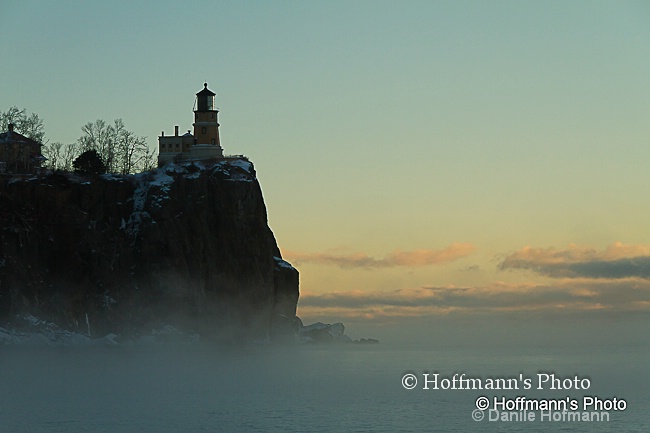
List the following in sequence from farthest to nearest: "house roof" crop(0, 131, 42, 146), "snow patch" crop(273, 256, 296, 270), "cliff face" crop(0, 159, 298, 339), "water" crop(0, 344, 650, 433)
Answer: "snow patch" crop(273, 256, 296, 270), "house roof" crop(0, 131, 42, 146), "cliff face" crop(0, 159, 298, 339), "water" crop(0, 344, 650, 433)

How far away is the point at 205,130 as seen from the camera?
548 feet

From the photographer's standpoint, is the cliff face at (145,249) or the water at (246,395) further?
the cliff face at (145,249)

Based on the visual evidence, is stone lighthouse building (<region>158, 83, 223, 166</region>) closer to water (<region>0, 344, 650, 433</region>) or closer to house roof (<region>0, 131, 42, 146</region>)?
house roof (<region>0, 131, 42, 146</region>)

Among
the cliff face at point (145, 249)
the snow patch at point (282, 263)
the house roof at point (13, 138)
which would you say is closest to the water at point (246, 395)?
the cliff face at point (145, 249)

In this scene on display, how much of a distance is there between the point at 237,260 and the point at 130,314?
19.9 meters

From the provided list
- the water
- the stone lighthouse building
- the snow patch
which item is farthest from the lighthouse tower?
the water

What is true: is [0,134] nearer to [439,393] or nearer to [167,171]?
[167,171]

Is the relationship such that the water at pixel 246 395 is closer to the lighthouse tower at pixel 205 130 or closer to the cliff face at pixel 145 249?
the cliff face at pixel 145 249

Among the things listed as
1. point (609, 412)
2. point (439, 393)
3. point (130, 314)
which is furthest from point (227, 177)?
point (609, 412)

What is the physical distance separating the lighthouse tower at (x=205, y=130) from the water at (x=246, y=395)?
4327 centimetres

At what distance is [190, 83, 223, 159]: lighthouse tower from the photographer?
166m

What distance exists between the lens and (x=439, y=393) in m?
85.4

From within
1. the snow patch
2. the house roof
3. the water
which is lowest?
the water

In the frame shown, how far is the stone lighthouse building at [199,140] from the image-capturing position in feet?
545
